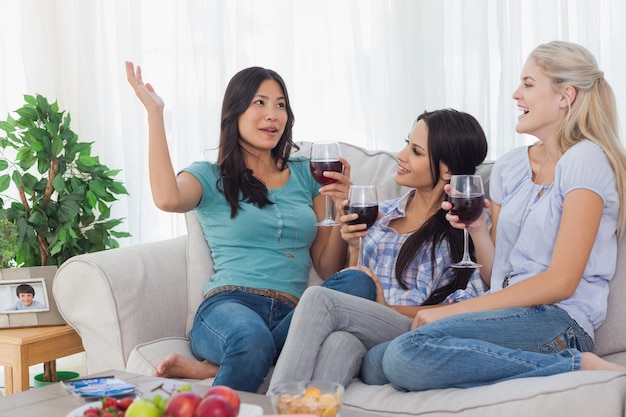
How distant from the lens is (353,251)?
2590 mm

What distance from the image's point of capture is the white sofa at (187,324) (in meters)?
1.70

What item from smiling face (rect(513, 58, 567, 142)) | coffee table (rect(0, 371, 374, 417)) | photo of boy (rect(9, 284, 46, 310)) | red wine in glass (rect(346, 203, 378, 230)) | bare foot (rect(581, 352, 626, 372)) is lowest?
bare foot (rect(581, 352, 626, 372))

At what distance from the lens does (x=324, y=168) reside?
2.34m

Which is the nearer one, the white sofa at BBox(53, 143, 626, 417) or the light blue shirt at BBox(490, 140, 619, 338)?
the white sofa at BBox(53, 143, 626, 417)

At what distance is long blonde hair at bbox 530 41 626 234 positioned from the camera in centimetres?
212

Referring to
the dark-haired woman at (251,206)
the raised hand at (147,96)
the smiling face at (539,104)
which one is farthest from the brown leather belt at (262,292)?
the smiling face at (539,104)

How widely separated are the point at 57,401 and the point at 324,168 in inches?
40.6

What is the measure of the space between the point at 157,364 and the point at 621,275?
1.29 m

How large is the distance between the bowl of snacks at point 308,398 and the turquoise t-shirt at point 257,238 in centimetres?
117

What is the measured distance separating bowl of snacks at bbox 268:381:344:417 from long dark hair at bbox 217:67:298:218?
1.26 m

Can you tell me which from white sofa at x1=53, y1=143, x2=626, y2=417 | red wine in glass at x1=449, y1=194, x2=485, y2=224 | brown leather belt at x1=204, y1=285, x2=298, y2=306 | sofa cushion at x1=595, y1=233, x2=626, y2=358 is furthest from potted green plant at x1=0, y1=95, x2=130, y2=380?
sofa cushion at x1=595, y1=233, x2=626, y2=358

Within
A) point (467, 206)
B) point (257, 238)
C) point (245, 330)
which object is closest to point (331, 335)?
point (245, 330)

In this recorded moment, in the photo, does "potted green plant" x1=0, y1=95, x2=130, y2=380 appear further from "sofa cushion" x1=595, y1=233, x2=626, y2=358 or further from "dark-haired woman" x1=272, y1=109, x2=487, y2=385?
"sofa cushion" x1=595, y1=233, x2=626, y2=358

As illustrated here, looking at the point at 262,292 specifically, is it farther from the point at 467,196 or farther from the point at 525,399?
the point at 525,399
